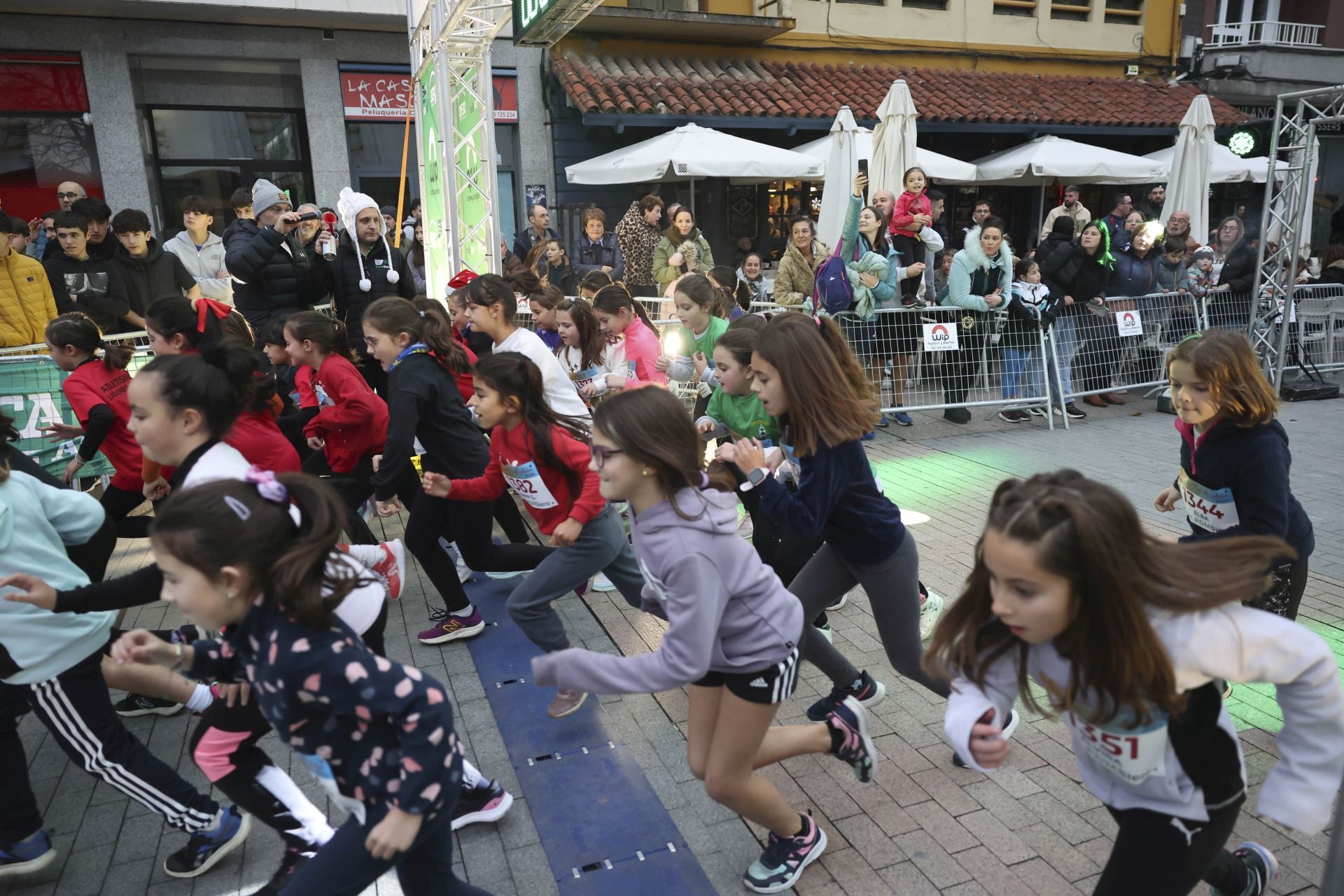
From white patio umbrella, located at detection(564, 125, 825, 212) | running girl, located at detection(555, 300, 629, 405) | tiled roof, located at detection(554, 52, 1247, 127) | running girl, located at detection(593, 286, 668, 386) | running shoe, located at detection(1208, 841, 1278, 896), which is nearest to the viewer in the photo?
running shoe, located at detection(1208, 841, 1278, 896)

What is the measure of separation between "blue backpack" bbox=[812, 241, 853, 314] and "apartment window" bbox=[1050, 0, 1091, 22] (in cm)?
1384

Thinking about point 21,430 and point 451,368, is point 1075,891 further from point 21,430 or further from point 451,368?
point 21,430

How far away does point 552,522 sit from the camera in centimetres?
395

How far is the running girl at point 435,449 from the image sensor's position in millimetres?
4359

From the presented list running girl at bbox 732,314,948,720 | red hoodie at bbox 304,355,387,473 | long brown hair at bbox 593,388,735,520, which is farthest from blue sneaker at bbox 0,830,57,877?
running girl at bbox 732,314,948,720

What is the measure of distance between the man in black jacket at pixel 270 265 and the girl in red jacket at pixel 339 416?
6.76 feet

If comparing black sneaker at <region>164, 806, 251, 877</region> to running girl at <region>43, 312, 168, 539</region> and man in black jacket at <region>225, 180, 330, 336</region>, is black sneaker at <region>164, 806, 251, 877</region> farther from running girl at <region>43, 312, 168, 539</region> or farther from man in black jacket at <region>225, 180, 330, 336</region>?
man in black jacket at <region>225, 180, 330, 336</region>

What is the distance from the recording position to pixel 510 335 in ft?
16.5

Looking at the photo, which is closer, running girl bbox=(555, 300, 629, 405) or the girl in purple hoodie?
the girl in purple hoodie

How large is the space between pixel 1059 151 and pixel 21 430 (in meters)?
14.6

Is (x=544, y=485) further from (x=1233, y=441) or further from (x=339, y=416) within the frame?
→ (x=1233, y=441)

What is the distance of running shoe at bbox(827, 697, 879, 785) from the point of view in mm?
3023

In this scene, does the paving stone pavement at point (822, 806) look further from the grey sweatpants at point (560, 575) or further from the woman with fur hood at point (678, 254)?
the woman with fur hood at point (678, 254)

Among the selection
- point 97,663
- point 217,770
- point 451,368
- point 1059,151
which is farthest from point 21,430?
point 1059,151
